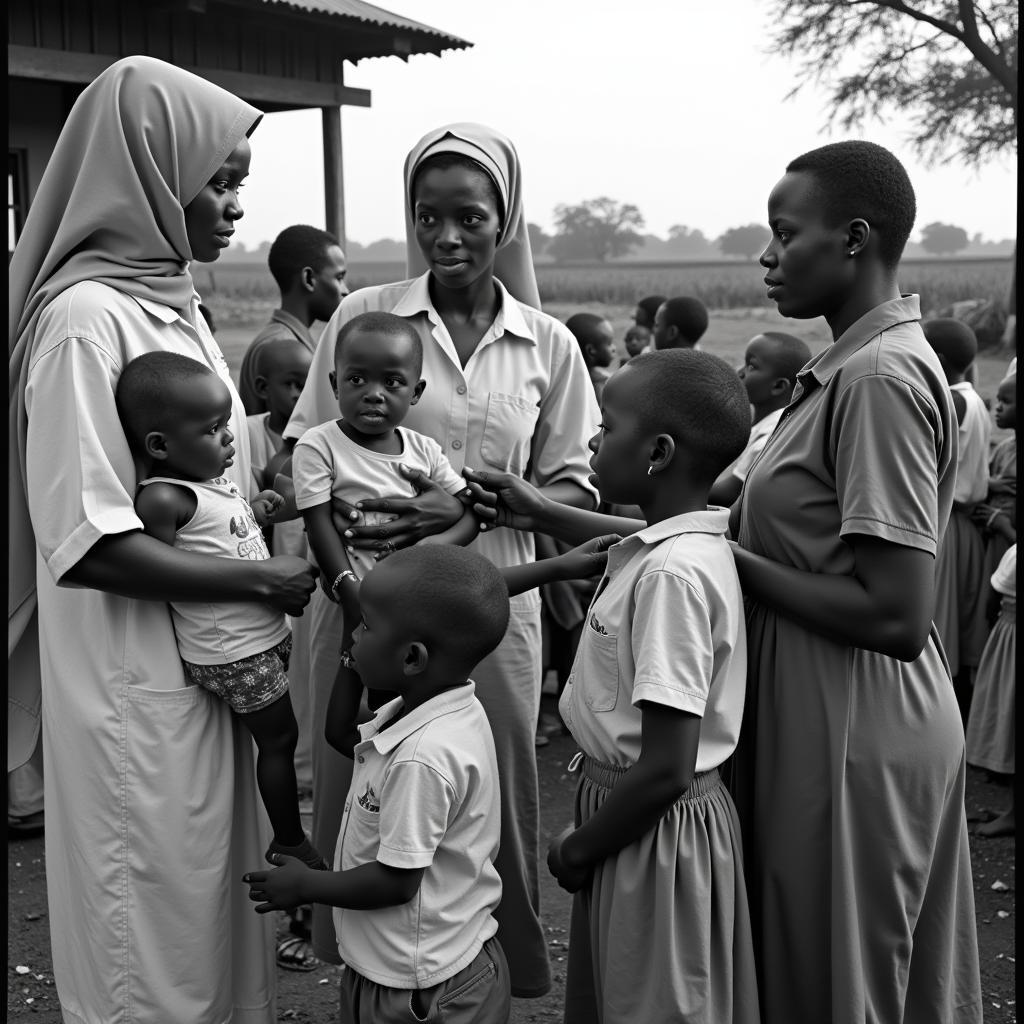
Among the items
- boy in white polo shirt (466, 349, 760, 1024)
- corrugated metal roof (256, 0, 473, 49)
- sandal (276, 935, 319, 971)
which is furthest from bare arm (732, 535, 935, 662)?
corrugated metal roof (256, 0, 473, 49)

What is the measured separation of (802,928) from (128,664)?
1.47 metres

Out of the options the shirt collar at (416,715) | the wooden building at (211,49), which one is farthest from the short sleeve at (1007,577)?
the wooden building at (211,49)

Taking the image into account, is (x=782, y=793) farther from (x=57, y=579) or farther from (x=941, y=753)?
(x=57, y=579)

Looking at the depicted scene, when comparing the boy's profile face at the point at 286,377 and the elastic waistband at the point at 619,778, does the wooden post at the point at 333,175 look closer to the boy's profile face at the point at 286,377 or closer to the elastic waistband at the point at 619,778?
the boy's profile face at the point at 286,377

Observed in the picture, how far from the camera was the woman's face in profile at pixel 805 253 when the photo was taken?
2205 mm

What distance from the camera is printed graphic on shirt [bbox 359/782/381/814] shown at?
2.35 metres

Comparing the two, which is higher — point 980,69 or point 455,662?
point 980,69

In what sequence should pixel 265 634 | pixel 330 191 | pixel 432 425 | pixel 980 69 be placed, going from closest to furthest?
pixel 265 634, pixel 432 425, pixel 330 191, pixel 980 69

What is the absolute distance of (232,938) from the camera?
8.94ft

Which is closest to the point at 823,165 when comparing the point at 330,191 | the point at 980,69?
the point at 330,191

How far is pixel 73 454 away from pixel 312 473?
2.46 feet

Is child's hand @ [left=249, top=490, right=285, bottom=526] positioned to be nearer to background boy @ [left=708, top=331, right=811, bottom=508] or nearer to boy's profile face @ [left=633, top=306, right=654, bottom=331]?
background boy @ [left=708, top=331, right=811, bottom=508]

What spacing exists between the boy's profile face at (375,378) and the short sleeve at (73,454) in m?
0.67

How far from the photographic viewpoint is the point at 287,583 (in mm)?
2561
